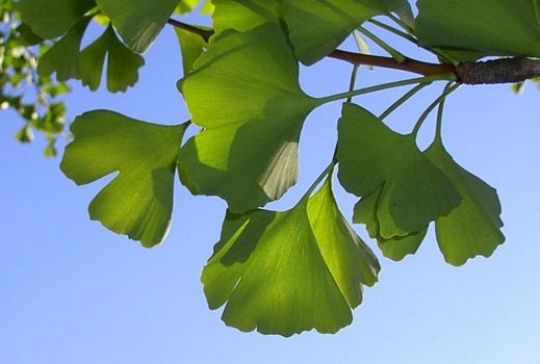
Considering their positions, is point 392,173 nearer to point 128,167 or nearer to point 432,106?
point 432,106

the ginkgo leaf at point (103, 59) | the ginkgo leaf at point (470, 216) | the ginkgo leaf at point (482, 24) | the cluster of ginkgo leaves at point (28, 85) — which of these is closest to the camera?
the ginkgo leaf at point (482, 24)

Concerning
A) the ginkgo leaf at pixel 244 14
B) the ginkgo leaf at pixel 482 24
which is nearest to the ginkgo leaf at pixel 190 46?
the ginkgo leaf at pixel 244 14

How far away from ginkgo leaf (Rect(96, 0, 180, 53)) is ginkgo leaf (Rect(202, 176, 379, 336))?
0.17 meters

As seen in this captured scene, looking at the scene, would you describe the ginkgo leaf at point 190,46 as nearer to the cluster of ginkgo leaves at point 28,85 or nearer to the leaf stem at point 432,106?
the leaf stem at point 432,106

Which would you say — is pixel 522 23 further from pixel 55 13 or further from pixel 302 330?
pixel 55 13

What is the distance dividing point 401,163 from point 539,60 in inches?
4.9

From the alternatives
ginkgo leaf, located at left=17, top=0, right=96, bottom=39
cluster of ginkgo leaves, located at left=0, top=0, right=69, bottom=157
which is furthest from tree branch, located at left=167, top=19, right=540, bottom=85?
cluster of ginkgo leaves, located at left=0, top=0, right=69, bottom=157

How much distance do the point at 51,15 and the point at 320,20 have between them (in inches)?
11.9

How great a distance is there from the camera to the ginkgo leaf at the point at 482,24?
0.61 meters

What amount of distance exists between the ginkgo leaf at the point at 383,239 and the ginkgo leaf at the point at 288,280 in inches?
0.8

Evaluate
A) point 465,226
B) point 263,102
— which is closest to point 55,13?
point 263,102

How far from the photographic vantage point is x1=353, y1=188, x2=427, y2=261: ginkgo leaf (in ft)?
2.38

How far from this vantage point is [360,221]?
739mm

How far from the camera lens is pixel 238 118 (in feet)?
2.09
